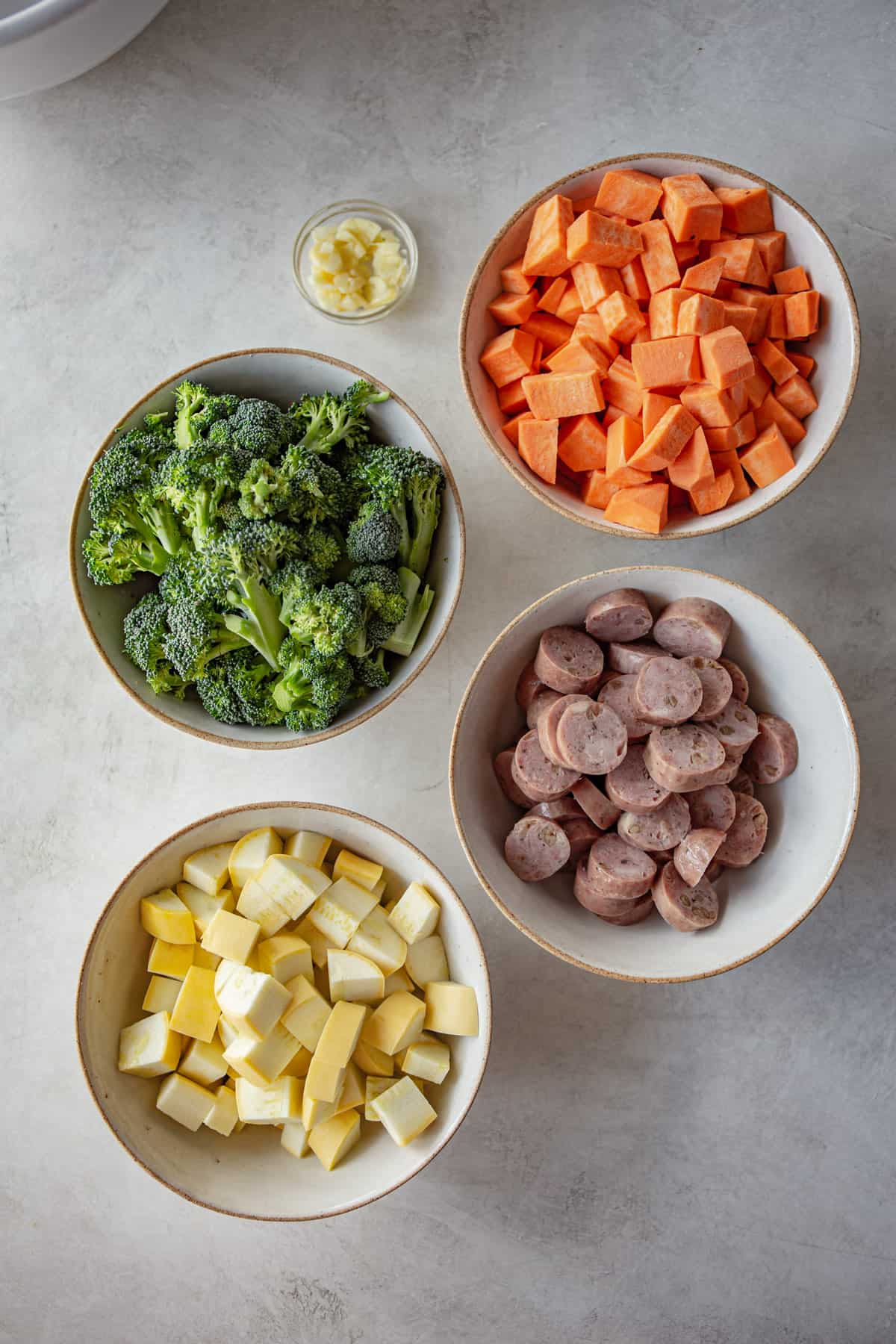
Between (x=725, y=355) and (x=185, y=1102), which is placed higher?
(x=725, y=355)

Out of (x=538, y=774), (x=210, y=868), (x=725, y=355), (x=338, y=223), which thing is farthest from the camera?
(x=338, y=223)

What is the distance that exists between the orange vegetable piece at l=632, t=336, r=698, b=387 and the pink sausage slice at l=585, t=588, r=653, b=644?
0.42 meters

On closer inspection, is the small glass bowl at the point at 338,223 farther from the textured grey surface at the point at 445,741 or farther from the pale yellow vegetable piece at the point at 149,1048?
the pale yellow vegetable piece at the point at 149,1048

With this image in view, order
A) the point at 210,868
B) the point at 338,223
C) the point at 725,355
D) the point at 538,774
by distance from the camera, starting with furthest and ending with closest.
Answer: the point at 338,223 < the point at 210,868 < the point at 538,774 < the point at 725,355

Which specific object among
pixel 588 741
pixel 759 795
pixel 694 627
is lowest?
pixel 759 795

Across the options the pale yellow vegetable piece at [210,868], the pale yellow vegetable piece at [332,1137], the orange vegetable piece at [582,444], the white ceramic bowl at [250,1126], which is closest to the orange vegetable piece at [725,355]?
the orange vegetable piece at [582,444]

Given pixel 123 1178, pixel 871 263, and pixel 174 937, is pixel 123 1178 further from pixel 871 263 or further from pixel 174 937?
pixel 871 263

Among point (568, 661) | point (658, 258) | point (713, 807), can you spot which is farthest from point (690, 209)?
point (713, 807)

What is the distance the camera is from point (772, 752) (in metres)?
1.96

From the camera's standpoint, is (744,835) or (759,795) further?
(759,795)

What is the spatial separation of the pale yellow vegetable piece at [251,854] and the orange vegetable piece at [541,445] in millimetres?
951

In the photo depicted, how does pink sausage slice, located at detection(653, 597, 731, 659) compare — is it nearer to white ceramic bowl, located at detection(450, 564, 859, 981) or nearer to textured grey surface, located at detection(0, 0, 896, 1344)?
white ceramic bowl, located at detection(450, 564, 859, 981)

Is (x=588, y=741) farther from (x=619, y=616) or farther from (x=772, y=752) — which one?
(x=772, y=752)

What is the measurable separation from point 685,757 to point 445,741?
0.61m
